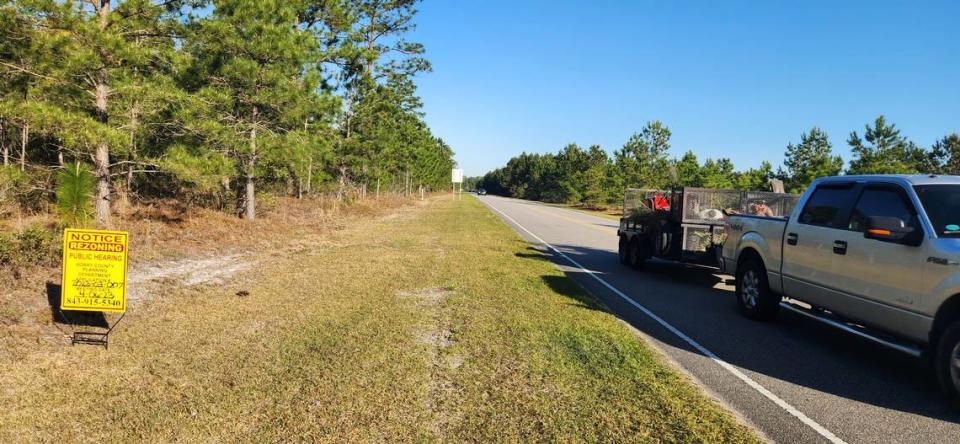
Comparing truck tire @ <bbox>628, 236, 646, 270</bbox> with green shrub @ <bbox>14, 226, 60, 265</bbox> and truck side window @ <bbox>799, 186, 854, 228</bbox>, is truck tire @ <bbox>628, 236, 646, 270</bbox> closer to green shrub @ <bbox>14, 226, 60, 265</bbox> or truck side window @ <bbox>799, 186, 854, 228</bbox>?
truck side window @ <bbox>799, 186, 854, 228</bbox>

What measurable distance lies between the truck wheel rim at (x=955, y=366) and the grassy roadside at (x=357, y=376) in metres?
2.01

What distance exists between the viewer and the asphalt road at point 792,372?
4305mm

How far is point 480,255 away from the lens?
1400cm

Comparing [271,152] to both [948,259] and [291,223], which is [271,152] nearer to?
[291,223]

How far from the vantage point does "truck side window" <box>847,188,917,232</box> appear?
557 centimetres

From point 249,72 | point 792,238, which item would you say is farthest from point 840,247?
point 249,72

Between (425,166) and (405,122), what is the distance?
56.1ft

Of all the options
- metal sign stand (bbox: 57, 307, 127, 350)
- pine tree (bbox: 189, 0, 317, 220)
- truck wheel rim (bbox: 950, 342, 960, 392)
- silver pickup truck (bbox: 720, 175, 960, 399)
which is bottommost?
metal sign stand (bbox: 57, 307, 127, 350)

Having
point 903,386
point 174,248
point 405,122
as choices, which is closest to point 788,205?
point 903,386

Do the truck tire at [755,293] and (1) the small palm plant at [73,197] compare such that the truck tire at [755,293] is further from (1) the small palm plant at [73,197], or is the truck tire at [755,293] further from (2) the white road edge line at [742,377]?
(1) the small palm plant at [73,197]

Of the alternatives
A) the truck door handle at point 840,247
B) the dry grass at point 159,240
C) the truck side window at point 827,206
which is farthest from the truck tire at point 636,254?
the dry grass at point 159,240

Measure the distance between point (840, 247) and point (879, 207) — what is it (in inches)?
22.0

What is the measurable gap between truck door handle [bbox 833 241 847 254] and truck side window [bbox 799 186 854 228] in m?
0.21

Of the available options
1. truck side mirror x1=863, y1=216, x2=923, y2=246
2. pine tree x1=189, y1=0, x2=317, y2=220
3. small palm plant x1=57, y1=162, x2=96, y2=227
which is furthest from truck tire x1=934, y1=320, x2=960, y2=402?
pine tree x1=189, y1=0, x2=317, y2=220
